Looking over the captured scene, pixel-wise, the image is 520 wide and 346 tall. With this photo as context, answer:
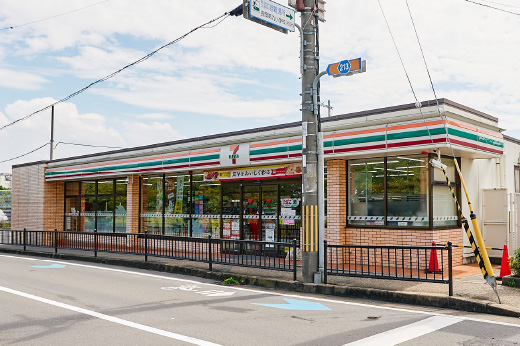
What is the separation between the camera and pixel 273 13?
35.2ft

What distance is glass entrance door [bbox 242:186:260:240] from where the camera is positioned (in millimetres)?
17500

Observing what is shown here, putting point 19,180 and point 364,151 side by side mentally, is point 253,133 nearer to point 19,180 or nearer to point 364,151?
point 364,151

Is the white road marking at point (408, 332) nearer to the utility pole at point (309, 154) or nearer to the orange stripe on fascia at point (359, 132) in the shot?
the utility pole at point (309, 154)

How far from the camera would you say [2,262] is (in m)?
17.6

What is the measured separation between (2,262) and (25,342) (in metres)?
12.5

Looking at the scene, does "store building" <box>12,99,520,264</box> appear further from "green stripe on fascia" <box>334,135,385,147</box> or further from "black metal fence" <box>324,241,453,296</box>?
"black metal fence" <box>324,241,453,296</box>

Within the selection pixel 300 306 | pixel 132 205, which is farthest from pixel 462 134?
pixel 132 205

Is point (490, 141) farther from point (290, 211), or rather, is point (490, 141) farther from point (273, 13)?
point (273, 13)

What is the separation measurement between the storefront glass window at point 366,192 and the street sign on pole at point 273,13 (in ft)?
17.6

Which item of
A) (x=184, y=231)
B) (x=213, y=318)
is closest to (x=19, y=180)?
(x=184, y=231)

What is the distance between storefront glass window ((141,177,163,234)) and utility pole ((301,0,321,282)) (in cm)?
1097

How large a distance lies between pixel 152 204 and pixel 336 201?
31.5 ft

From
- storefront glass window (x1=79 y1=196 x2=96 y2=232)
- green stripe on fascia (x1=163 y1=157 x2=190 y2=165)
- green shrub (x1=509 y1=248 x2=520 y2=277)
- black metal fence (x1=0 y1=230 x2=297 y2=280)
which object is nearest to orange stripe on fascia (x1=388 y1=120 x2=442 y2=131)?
green shrub (x1=509 y1=248 x2=520 y2=277)

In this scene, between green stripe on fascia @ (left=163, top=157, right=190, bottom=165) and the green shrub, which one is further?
green stripe on fascia @ (left=163, top=157, right=190, bottom=165)
